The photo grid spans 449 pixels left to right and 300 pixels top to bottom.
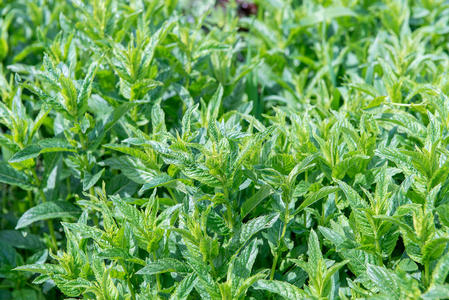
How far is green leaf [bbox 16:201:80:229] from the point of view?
7.12 feet

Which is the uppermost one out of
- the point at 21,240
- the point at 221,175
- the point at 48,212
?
the point at 221,175

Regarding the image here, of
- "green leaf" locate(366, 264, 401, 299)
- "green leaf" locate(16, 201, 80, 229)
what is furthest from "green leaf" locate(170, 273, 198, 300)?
"green leaf" locate(16, 201, 80, 229)

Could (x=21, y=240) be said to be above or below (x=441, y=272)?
below

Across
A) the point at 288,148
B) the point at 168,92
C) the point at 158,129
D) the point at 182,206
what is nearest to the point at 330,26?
the point at 168,92

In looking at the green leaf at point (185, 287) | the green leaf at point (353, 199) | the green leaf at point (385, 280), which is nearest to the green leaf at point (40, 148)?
the green leaf at point (185, 287)

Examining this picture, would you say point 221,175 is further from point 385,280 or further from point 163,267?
point 385,280

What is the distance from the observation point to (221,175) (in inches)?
67.6

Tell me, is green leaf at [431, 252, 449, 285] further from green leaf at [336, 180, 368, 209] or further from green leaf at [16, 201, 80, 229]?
green leaf at [16, 201, 80, 229]

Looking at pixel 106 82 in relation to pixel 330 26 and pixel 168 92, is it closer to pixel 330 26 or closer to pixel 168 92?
pixel 168 92

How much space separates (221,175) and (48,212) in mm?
936

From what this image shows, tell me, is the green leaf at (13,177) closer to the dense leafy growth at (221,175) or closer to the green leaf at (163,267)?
the dense leafy growth at (221,175)

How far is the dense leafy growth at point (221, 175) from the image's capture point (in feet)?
5.43

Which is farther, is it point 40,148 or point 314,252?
point 40,148

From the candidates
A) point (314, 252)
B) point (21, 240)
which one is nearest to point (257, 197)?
point (314, 252)
